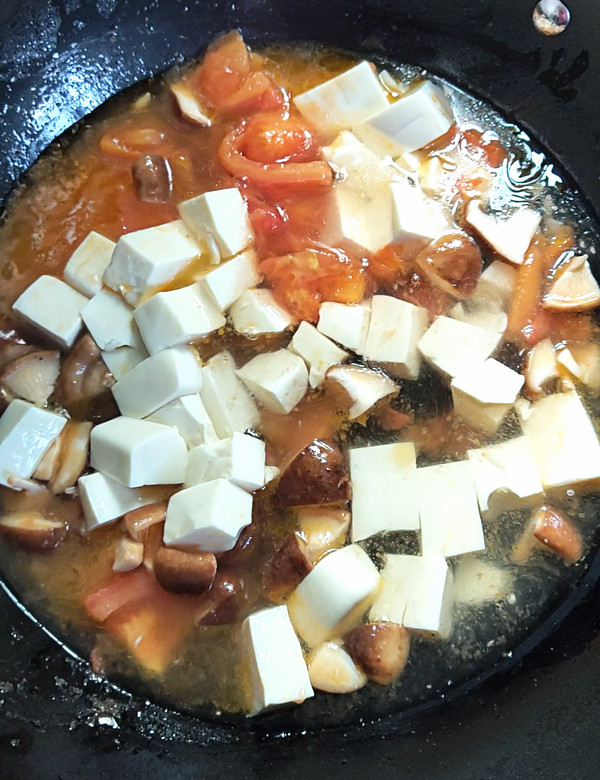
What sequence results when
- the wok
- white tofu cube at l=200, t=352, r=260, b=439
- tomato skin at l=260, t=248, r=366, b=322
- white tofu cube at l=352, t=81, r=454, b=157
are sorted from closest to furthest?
the wok → white tofu cube at l=200, t=352, r=260, b=439 → tomato skin at l=260, t=248, r=366, b=322 → white tofu cube at l=352, t=81, r=454, b=157

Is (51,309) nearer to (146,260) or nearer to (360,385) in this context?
(146,260)

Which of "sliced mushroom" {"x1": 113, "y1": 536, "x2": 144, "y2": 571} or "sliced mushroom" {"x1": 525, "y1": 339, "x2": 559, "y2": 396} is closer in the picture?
"sliced mushroom" {"x1": 113, "y1": 536, "x2": 144, "y2": 571}

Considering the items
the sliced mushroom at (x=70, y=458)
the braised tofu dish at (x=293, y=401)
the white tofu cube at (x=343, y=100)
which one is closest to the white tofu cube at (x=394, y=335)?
the braised tofu dish at (x=293, y=401)

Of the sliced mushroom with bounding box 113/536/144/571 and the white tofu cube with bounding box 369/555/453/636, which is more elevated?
the sliced mushroom with bounding box 113/536/144/571

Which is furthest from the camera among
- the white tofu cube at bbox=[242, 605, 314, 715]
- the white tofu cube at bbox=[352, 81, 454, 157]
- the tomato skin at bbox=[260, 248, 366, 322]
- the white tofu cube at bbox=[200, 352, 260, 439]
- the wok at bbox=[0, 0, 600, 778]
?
the white tofu cube at bbox=[352, 81, 454, 157]

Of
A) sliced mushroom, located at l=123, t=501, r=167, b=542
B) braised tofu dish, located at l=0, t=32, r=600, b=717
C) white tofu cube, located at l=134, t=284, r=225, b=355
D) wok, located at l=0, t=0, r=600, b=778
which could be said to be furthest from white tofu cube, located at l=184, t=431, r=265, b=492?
wok, located at l=0, t=0, r=600, b=778

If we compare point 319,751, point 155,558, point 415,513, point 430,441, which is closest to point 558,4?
point 430,441

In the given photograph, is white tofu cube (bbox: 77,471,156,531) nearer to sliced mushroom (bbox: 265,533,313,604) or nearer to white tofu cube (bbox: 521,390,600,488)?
sliced mushroom (bbox: 265,533,313,604)
